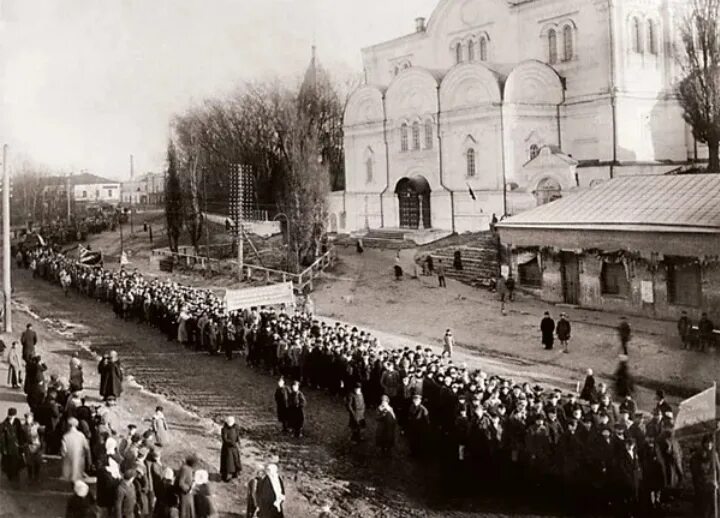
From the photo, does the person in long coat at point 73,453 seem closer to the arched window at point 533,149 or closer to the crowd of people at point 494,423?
the crowd of people at point 494,423

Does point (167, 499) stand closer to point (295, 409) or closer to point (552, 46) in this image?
point (295, 409)

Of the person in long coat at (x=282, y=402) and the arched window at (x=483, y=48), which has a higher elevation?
the arched window at (x=483, y=48)

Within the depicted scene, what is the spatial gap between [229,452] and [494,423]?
2695 mm

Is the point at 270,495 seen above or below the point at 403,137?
below

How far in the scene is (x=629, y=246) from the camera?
536 inches

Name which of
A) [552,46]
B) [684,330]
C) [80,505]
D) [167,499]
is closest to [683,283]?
[684,330]

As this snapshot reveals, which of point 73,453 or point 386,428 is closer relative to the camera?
point 73,453

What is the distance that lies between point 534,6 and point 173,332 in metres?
15.7

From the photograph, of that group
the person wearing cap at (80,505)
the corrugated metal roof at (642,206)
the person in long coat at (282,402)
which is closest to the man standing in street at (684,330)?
the corrugated metal roof at (642,206)

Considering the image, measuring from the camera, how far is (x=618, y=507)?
684 cm

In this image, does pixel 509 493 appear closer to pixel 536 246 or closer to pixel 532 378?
pixel 532 378

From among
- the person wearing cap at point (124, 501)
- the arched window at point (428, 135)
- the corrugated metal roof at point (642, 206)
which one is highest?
the arched window at point (428, 135)

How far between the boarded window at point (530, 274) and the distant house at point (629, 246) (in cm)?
2

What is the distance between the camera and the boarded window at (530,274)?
625 inches
